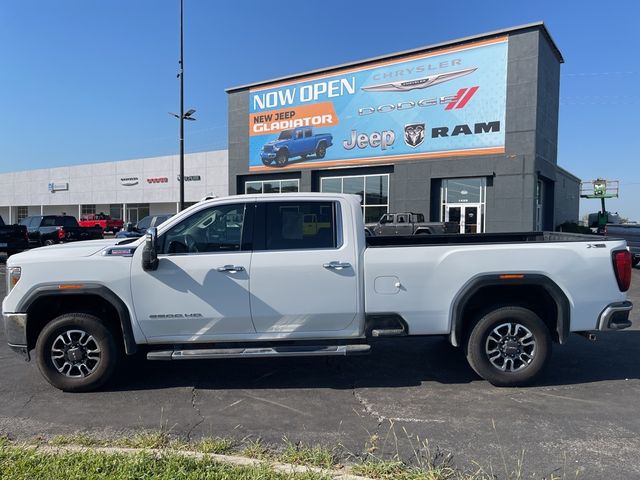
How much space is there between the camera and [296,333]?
465cm

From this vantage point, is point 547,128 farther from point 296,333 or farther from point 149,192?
point 149,192

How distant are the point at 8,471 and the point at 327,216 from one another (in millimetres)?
3278

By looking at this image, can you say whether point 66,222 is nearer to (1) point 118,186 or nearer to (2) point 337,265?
(2) point 337,265

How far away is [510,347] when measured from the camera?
4.80 m

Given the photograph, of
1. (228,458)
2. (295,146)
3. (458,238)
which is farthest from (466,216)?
(228,458)

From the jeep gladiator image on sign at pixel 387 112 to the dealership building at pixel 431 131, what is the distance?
61 millimetres

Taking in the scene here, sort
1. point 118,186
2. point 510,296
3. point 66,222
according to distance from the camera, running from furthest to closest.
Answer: point 118,186, point 66,222, point 510,296

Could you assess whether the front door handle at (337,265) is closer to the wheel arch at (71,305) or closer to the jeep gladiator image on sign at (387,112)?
the wheel arch at (71,305)

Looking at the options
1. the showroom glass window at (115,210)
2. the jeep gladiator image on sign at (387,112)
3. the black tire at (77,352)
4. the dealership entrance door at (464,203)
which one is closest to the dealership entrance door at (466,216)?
the dealership entrance door at (464,203)

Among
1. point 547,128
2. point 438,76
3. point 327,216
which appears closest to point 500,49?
point 438,76

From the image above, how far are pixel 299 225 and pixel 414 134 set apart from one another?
2241 centimetres

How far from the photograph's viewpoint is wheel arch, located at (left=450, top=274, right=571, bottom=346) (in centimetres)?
464

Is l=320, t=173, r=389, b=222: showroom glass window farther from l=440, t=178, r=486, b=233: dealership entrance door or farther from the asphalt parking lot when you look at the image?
the asphalt parking lot

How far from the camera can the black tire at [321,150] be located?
2914 cm
